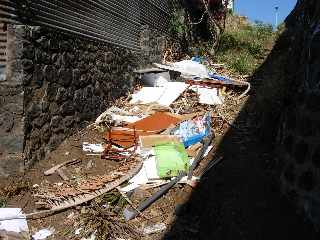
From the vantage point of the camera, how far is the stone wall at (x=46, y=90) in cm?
543

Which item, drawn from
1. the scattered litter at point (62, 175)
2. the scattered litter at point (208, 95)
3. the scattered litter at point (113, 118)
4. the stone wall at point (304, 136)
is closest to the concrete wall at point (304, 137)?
the stone wall at point (304, 136)

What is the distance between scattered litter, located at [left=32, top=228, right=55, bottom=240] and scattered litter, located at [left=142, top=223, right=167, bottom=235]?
1046 mm

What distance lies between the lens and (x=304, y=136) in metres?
5.25

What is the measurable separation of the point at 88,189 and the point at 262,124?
149 inches

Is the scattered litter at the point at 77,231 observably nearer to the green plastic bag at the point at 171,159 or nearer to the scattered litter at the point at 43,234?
the scattered litter at the point at 43,234

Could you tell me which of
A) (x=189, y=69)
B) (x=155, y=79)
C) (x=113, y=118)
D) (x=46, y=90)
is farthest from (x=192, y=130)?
(x=189, y=69)

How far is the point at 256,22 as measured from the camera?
18734mm

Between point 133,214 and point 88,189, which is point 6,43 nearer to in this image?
point 88,189

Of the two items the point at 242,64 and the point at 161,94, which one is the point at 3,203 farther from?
the point at 242,64

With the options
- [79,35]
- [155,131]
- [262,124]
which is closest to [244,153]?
[262,124]

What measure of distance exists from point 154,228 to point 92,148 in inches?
95.1

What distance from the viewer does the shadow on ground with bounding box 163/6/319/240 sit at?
4.82 metres

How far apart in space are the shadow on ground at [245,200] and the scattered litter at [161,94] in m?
2.13

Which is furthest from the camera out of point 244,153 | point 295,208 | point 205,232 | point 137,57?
point 137,57
